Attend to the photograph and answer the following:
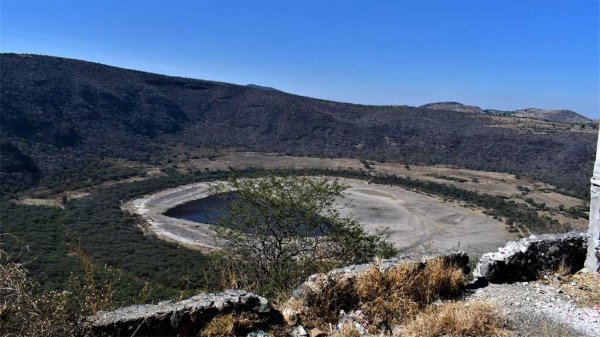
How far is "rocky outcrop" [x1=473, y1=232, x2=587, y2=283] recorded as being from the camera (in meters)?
7.78

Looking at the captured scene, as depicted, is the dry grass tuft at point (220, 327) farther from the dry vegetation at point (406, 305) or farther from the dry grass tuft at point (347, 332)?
the dry grass tuft at point (347, 332)

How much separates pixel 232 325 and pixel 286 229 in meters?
11.4

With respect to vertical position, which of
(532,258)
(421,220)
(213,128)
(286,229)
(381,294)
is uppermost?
(213,128)

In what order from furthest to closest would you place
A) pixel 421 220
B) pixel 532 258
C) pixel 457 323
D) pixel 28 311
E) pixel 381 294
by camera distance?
pixel 421 220, pixel 532 258, pixel 381 294, pixel 457 323, pixel 28 311

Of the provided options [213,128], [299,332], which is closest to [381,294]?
[299,332]

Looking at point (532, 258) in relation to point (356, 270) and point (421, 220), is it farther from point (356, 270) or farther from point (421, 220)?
point (421, 220)

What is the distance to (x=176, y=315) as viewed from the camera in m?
5.40

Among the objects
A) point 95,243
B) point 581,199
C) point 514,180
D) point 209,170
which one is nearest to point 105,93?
point 209,170

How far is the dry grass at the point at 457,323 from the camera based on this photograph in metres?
5.30

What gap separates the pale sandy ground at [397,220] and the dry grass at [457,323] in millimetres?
23462

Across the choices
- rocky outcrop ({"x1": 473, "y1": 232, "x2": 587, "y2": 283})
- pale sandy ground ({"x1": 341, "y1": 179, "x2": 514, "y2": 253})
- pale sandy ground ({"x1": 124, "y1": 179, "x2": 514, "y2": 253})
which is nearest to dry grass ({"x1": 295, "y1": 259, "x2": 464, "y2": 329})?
rocky outcrop ({"x1": 473, "y1": 232, "x2": 587, "y2": 283})

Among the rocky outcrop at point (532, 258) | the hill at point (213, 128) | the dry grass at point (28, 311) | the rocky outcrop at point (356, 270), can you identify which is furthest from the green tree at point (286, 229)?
the hill at point (213, 128)

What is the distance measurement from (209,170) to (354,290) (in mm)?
55808

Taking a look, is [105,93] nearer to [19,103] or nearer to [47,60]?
[47,60]
